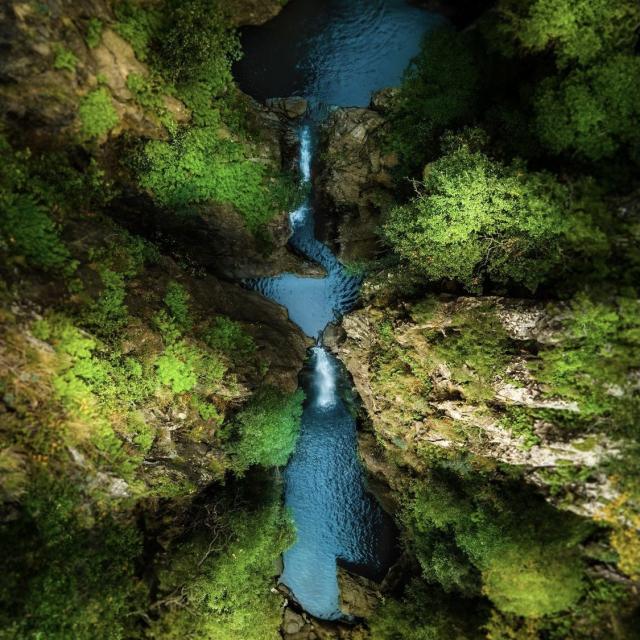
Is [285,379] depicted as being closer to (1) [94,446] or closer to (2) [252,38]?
(1) [94,446]

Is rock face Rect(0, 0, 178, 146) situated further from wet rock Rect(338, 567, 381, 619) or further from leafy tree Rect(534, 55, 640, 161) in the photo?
wet rock Rect(338, 567, 381, 619)

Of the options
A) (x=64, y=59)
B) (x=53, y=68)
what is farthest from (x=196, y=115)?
(x=53, y=68)

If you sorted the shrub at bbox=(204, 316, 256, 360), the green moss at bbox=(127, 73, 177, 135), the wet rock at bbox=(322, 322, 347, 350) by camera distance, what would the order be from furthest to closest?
the wet rock at bbox=(322, 322, 347, 350) → the shrub at bbox=(204, 316, 256, 360) → the green moss at bbox=(127, 73, 177, 135)

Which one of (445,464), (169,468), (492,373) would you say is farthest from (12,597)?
(492,373)

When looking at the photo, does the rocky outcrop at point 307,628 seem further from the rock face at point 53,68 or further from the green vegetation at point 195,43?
the green vegetation at point 195,43

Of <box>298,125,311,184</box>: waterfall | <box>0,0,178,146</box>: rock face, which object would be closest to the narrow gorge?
<box>0,0,178,146</box>: rock face

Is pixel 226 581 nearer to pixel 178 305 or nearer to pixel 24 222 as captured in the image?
pixel 178 305
